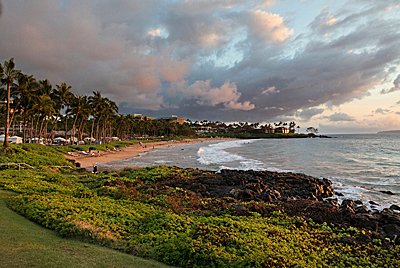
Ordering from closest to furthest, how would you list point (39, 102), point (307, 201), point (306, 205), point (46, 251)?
point (46, 251), point (306, 205), point (307, 201), point (39, 102)

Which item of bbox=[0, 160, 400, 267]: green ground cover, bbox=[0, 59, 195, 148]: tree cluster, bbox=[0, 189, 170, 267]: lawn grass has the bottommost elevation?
bbox=[0, 160, 400, 267]: green ground cover

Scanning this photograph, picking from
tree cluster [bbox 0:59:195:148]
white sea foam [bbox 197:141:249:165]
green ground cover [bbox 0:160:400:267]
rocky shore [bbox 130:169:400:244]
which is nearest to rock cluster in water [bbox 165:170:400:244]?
rocky shore [bbox 130:169:400:244]

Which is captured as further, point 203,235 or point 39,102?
point 39,102

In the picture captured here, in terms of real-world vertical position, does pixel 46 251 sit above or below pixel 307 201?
above

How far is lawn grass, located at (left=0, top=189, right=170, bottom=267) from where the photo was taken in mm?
4692

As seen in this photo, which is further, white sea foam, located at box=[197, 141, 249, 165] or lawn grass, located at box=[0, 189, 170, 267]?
white sea foam, located at box=[197, 141, 249, 165]

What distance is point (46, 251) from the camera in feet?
16.8

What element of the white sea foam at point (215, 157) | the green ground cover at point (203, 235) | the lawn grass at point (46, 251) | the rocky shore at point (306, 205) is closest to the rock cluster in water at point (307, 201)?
the rocky shore at point (306, 205)

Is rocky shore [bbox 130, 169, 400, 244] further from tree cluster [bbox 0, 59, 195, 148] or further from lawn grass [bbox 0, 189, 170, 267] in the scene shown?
tree cluster [bbox 0, 59, 195, 148]

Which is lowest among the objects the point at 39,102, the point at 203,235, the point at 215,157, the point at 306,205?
the point at 215,157

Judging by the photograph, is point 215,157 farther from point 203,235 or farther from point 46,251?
point 46,251

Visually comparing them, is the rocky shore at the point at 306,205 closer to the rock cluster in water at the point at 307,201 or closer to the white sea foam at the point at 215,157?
the rock cluster in water at the point at 307,201

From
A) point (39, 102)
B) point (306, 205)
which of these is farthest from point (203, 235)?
point (39, 102)

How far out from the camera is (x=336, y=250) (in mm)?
7125
